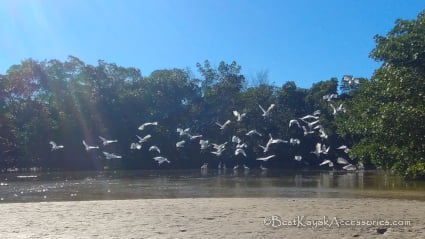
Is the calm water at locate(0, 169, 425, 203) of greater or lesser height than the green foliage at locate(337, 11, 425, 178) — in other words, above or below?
below

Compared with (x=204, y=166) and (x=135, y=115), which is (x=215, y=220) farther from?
(x=135, y=115)

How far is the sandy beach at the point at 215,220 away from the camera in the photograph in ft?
30.2

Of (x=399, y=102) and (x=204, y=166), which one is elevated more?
(x=399, y=102)

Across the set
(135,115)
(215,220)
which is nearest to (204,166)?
(135,115)

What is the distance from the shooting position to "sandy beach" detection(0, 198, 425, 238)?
920 centimetres

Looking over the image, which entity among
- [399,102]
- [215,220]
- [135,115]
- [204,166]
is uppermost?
[135,115]

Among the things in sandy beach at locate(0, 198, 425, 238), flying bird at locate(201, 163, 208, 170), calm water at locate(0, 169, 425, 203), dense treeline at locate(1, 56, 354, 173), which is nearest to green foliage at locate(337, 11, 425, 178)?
calm water at locate(0, 169, 425, 203)

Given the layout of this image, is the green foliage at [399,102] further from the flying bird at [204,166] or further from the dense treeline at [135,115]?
the flying bird at [204,166]

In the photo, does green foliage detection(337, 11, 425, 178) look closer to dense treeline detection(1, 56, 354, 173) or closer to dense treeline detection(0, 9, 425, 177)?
dense treeline detection(0, 9, 425, 177)

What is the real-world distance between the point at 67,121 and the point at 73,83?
4.78m

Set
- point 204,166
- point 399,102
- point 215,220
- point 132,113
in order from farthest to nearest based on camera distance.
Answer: point 132,113, point 204,166, point 399,102, point 215,220

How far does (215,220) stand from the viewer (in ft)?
35.5

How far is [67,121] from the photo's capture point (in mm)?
50719

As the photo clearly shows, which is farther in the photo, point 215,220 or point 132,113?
point 132,113
